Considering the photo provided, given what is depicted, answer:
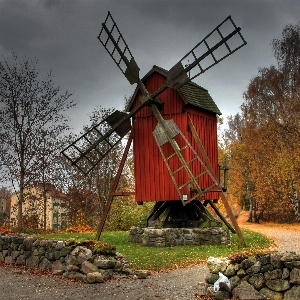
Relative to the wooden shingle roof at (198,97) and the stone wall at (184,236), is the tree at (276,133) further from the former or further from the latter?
the stone wall at (184,236)

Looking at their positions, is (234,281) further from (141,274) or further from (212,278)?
(141,274)

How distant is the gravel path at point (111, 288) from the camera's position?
28.7ft

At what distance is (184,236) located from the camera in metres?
17.0

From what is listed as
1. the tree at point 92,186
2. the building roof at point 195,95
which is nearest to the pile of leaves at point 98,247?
the building roof at point 195,95

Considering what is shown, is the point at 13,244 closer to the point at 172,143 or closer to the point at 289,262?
the point at 172,143

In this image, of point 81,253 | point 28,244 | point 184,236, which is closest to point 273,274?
point 81,253

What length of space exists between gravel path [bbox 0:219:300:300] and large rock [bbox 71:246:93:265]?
2.19 feet

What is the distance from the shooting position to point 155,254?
46.4 feet

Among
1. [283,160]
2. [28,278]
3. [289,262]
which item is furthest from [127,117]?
[283,160]

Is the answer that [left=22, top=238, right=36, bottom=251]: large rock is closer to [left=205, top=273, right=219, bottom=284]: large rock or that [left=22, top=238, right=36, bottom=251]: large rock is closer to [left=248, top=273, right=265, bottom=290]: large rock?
[left=205, top=273, right=219, bottom=284]: large rock

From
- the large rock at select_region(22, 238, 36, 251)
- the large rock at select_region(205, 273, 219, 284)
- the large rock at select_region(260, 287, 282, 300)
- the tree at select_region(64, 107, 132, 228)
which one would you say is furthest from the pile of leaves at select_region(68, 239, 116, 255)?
the tree at select_region(64, 107, 132, 228)

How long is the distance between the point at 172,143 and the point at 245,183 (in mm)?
24646

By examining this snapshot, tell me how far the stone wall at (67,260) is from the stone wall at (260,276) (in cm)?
297

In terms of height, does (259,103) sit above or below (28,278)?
above
